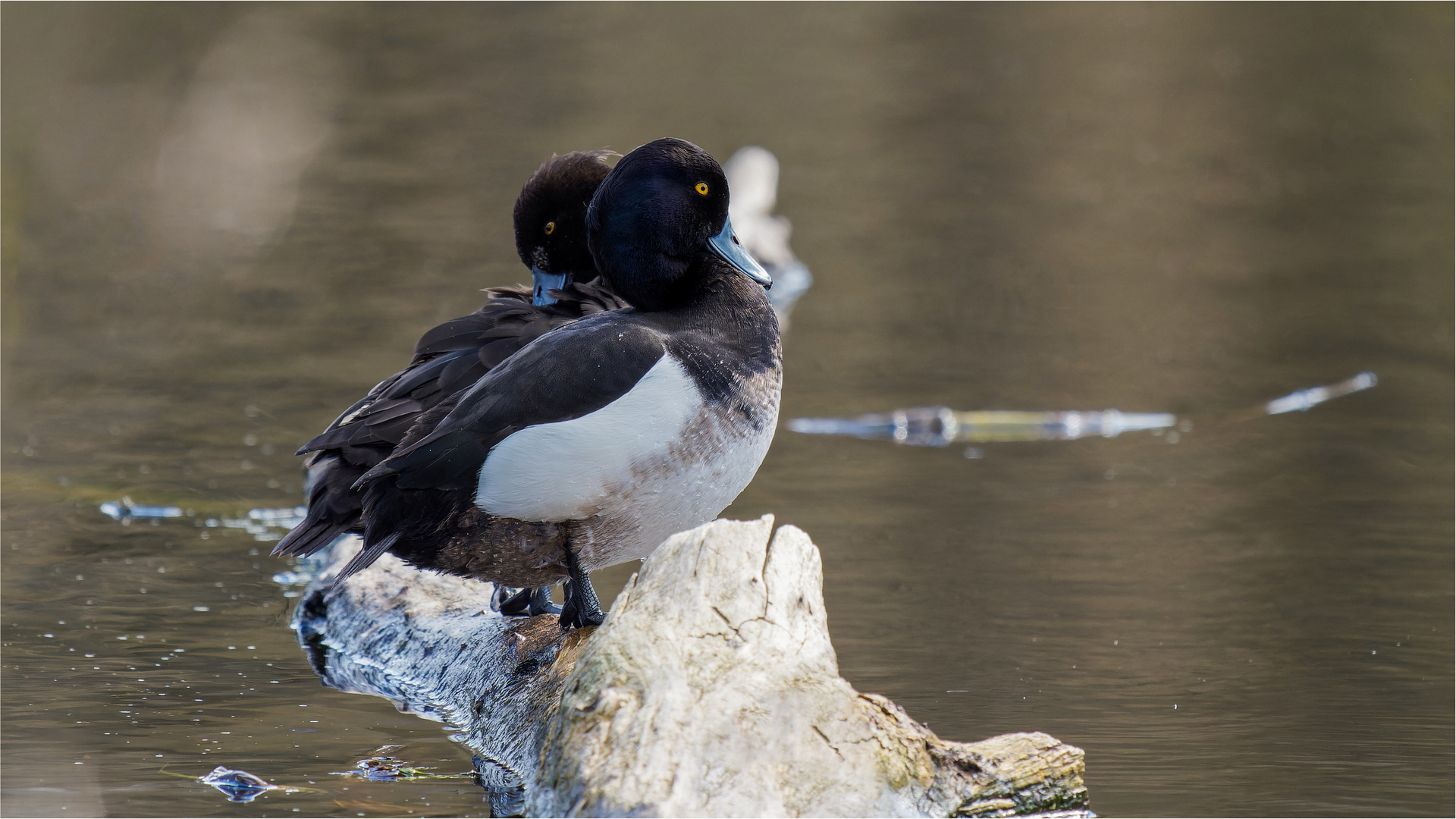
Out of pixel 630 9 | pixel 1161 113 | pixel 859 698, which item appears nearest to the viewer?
pixel 859 698

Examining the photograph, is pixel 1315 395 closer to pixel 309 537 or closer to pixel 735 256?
pixel 735 256

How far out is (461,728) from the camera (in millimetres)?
4898

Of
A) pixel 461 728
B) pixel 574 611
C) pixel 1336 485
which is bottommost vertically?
pixel 1336 485

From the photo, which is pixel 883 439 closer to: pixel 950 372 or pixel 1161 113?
pixel 950 372

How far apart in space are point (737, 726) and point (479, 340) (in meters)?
1.90

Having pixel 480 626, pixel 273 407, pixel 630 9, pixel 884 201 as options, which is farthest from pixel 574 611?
pixel 630 9

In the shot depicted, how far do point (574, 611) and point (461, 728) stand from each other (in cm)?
56

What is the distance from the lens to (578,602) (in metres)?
4.67

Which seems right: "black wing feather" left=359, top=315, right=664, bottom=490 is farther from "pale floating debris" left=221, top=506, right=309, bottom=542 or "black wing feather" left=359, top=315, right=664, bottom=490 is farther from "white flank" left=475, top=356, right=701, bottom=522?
"pale floating debris" left=221, top=506, right=309, bottom=542

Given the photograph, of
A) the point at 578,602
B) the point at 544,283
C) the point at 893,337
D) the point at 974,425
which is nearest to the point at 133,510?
the point at 544,283

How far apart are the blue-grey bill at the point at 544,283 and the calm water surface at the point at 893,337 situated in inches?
50.6

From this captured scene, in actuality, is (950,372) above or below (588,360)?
below

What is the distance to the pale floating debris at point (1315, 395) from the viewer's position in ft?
28.9

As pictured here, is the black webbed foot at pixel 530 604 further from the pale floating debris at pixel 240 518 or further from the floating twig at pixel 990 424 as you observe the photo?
the floating twig at pixel 990 424
